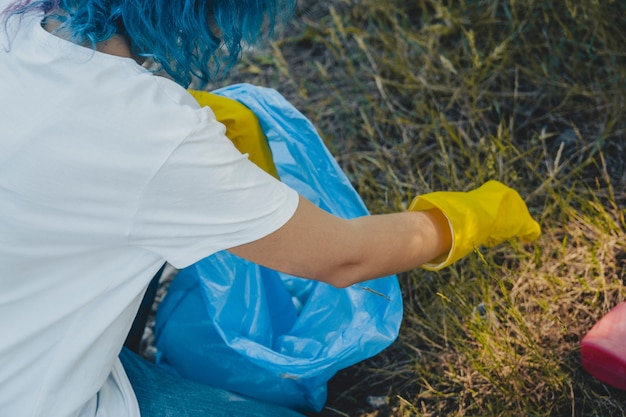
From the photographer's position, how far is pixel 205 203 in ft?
3.40

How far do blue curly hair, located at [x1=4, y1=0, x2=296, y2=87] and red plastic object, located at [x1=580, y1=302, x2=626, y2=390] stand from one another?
89 cm

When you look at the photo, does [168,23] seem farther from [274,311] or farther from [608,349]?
[608,349]

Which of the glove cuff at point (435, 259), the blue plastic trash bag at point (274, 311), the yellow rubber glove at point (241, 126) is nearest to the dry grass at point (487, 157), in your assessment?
the glove cuff at point (435, 259)

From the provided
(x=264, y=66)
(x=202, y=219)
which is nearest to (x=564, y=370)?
(x=202, y=219)

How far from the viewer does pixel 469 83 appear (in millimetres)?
2076

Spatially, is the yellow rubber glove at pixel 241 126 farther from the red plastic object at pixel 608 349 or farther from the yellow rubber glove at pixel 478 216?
the red plastic object at pixel 608 349

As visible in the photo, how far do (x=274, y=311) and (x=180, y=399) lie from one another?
1.18ft

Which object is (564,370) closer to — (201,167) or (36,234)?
(201,167)

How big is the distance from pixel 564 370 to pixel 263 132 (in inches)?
33.3

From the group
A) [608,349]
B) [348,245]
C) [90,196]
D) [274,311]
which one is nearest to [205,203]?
[90,196]

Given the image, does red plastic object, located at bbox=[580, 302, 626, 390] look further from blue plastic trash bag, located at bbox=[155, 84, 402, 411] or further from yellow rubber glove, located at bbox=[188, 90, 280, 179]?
yellow rubber glove, located at bbox=[188, 90, 280, 179]

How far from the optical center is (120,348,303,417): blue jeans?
4.50 feet

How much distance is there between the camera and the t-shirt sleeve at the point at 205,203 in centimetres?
102

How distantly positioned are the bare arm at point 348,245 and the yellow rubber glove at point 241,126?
0.40 meters
